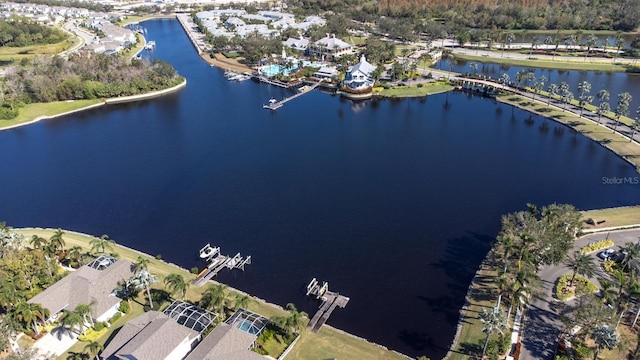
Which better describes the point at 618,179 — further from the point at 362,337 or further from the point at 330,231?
→ the point at 362,337

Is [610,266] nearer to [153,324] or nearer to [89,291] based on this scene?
[153,324]

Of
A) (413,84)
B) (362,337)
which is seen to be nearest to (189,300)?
(362,337)

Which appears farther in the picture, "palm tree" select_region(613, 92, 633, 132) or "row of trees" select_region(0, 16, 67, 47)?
"row of trees" select_region(0, 16, 67, 47)

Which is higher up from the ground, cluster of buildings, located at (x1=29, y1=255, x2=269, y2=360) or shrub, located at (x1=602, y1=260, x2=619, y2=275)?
shrub, located at (x1=602, y1=260, x2=619, y2=275)

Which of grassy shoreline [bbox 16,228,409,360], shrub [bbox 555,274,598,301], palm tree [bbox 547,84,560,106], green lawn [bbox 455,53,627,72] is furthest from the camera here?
green lawn [bbox 455,53,627,72]

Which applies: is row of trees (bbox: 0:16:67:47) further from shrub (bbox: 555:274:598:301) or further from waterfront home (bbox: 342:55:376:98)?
shrub (bbox: 555:274:598:301)

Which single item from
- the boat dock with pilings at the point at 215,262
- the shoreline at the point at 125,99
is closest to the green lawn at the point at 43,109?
the shoreline at the point at 125,99

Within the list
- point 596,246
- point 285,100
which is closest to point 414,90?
point 285,100

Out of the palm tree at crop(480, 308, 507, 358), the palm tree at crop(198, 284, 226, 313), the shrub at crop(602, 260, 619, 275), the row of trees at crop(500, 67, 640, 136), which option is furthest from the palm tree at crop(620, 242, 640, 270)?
the palm tree at crop(198, 284, 226, 313)
